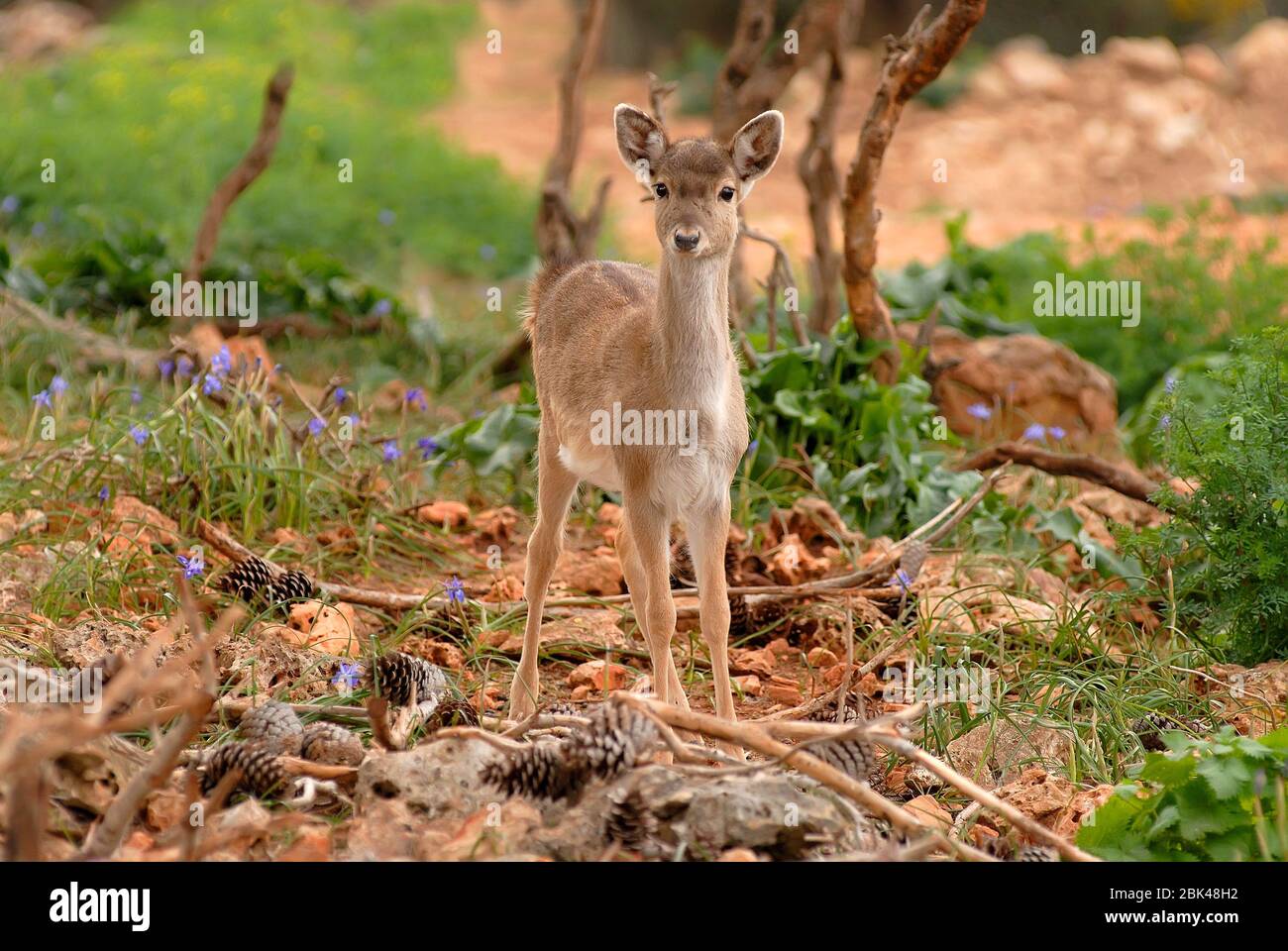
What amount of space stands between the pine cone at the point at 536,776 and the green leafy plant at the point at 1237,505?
2.72 m

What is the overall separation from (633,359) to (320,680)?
1520 mm

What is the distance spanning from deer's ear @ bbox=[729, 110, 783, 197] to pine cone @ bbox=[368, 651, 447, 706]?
6.42ft

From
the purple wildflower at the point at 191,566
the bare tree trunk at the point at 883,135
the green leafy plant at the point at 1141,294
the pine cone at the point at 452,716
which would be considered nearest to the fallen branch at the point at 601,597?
the purple wildflower at the point at 191,566

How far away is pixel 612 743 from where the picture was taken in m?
3.91

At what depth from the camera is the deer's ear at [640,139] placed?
17.3ft

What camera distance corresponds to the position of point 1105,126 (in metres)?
20.2

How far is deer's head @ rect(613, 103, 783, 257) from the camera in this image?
16.2 feet

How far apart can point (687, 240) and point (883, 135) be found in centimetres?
242

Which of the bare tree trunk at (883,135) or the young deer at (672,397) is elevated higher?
the bare tree trunk at (883,135)

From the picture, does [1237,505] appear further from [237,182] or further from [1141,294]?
[237,182]

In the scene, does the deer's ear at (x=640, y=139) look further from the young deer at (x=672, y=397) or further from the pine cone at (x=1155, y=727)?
the pine cone at (x=1155, y=727)

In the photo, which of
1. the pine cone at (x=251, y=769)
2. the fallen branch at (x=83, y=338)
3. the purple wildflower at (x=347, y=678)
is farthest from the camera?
the fallen branch at (x=83, y=338)

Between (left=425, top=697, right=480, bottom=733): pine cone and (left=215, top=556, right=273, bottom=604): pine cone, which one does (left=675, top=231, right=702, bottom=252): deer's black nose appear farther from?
(left=215, top=556, right=273, bottom=604): pine cone

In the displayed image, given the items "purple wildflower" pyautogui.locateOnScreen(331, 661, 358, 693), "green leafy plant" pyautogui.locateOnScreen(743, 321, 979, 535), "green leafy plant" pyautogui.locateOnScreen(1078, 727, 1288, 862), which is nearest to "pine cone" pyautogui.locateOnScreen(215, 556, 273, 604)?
"purple wildflower" pyautogui.locateOnScreen(331, 661, 358, 693)
